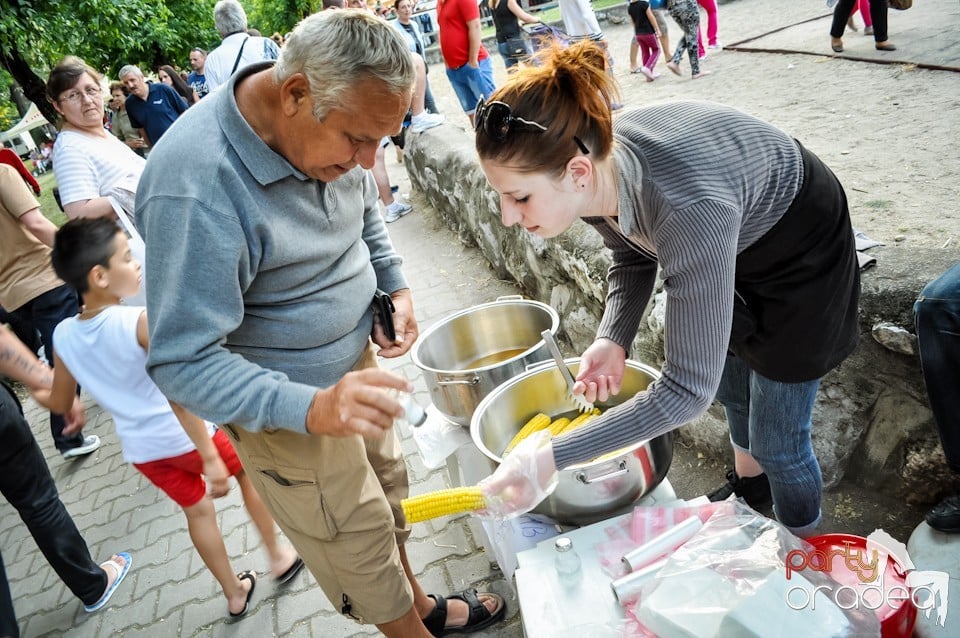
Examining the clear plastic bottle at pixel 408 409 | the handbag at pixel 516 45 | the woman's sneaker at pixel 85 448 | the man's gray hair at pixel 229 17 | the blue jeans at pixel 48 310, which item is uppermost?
A: the man's gray hair at pixel 229 17

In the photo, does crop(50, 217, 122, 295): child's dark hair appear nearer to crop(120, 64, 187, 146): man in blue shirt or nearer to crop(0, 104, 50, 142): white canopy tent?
crop(120, 64, 187, 146): man in blue shirt

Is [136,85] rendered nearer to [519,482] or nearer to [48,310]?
[48,310]

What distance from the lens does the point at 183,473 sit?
2645mm

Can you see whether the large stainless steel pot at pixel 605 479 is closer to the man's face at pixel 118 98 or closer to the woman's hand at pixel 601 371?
the woman's hand at pixel 601 371

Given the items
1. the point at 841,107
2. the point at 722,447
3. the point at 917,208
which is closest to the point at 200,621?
the point at 722,447

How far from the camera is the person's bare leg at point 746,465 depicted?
8.22 ft

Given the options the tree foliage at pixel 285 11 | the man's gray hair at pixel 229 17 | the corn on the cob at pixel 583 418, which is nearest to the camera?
the corn on the cob at pixel 583 418

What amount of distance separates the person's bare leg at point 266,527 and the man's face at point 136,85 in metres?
6.30

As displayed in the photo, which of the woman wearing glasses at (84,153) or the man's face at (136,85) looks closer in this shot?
the woman wearing glasses at (84,153)

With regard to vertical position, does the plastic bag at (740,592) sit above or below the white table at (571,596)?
above

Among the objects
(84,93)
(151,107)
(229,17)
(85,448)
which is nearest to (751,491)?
(84,93)

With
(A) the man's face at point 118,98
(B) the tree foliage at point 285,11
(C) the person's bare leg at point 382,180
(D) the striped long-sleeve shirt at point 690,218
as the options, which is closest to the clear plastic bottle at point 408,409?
(D) the striped long-sleeve shirt at point 690,218

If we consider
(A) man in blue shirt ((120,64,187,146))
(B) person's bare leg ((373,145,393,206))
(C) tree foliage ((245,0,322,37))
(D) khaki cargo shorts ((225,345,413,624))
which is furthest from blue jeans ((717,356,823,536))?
(C) tree foliage ((245,0,322,37))

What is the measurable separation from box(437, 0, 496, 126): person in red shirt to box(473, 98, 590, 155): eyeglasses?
5.09 meters
